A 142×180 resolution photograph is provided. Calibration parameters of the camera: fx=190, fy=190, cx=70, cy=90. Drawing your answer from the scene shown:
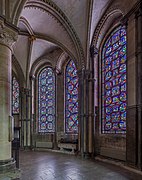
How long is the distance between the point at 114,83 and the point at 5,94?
548 centimetres

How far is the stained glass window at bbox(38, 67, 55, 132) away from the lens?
13812 millimetres

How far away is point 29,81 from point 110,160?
8501 millimetres

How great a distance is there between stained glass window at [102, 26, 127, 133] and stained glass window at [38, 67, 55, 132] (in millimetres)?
4869

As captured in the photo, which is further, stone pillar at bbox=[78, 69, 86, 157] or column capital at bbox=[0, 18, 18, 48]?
stone pillar at bbox=[78, 69, 86, 157]

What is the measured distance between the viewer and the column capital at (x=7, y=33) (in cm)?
577

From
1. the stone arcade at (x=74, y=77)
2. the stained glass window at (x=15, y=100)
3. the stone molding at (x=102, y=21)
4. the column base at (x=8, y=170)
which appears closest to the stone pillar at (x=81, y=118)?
the stone arcade at (x=74, y=77)

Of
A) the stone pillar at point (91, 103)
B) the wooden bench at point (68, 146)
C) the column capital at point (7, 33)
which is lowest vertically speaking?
the wooden bench at point (68, 146)

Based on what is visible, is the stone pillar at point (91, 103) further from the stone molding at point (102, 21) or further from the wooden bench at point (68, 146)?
the wooden bench at point (68, 146)

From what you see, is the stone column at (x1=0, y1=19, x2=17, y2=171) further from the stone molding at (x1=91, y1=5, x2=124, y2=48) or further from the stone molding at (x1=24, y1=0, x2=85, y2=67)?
the stone molding at (x1=91, y1=5, x2=124, y2=48)

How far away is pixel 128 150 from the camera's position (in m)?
7.09

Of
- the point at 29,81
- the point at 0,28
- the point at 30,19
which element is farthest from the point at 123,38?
the point at 29,81

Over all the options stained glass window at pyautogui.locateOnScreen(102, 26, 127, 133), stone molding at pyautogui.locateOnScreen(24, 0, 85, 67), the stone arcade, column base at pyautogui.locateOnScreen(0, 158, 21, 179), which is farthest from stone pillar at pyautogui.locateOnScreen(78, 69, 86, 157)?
column base at pyautogui.locateOnScreen(0, 158, 21, 179)

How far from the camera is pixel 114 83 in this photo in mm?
9336

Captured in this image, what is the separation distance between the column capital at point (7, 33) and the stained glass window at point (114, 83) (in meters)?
5.08
